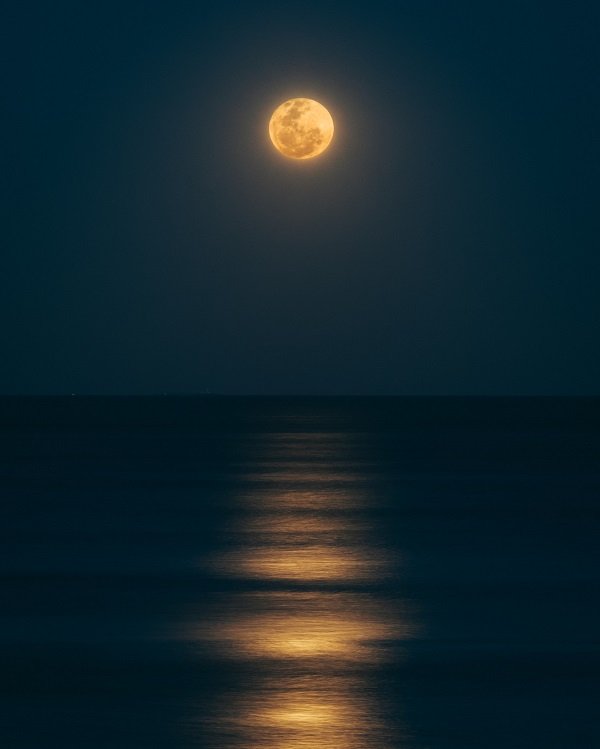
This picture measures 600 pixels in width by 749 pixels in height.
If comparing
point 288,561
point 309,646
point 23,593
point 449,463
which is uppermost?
point 449,463

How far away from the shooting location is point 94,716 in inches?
181

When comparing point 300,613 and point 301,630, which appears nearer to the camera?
point 301,630

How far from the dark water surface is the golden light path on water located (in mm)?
14

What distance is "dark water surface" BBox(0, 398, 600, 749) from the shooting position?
4535 millimetres

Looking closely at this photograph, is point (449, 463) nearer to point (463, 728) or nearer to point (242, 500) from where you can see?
point (242, 500)

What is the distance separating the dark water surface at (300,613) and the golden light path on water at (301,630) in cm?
1

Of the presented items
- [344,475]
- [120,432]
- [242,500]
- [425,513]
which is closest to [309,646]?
[425,513]

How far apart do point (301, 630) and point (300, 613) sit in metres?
0.40

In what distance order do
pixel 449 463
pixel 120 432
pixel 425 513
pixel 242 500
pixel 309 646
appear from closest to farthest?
pixel 309 646 < pixel 425 513 < pixel 242 500 < pixel 449 463 < pixel 120 432

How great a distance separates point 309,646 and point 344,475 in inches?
367

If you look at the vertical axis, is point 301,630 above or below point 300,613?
below

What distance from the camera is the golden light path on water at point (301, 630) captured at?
4453mm

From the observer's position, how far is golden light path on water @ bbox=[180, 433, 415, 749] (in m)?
4.45

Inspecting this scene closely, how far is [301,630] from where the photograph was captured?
237 inches
